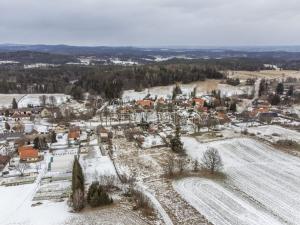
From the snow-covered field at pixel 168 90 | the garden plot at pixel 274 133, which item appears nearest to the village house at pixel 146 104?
the snow-covered field at pixel 168 90

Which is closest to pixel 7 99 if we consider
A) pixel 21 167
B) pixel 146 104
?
pixel 146 104

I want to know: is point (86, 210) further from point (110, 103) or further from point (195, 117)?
point (110, 103)

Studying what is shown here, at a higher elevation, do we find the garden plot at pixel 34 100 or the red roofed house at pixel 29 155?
the red roofed house at pixel 29 155

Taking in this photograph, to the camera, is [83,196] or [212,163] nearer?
[83,196]

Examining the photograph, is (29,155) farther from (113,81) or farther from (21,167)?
(113,81)

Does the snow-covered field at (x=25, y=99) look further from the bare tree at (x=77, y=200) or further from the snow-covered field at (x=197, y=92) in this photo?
the bare tree at (x=77, y=200)

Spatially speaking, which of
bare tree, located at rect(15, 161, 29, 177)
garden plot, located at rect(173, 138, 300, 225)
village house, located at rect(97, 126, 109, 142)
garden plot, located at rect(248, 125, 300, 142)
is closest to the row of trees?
garden plot, located at rect(173, 138, 300, 225)

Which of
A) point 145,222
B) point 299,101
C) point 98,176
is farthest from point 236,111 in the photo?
point 145,222

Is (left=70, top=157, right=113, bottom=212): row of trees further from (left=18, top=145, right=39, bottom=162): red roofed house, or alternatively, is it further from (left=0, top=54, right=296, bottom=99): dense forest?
(left=0, top=54, right=296, bottom=99): dense forest
